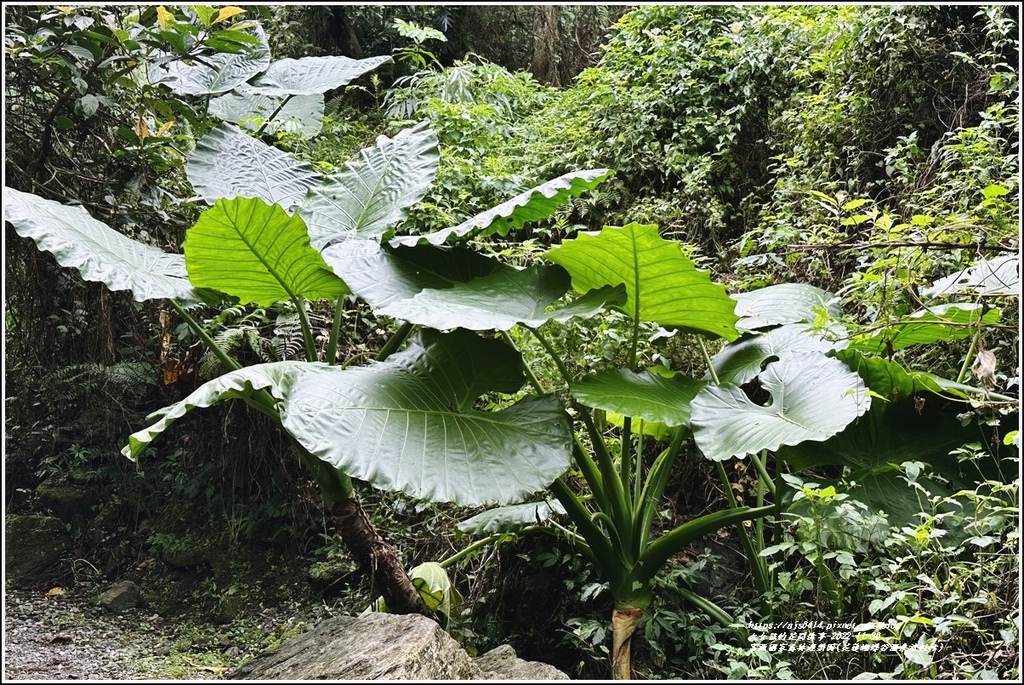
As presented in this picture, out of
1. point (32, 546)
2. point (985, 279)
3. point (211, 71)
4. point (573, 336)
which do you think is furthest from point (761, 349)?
point (32, 546)

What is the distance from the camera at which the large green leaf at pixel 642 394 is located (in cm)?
188

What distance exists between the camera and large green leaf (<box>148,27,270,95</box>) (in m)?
3.10

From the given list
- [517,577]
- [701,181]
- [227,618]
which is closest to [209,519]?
[227,618]

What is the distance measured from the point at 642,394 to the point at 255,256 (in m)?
1.11

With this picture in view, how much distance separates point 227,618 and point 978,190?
11.1 feet

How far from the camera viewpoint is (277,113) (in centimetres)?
416

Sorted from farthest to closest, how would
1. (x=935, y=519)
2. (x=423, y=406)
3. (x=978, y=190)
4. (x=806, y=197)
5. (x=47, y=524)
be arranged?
(x=47, y=524)
(x=806, y=197)
(x=978, y=190)
(x=423, y=406)
(x=935, y=519)

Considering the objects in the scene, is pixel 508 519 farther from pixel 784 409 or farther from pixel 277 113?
pixel 277 113

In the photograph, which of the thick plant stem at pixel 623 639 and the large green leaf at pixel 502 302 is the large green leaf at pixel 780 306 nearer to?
the large green leaf at pixel 502 302

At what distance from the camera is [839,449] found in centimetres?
218

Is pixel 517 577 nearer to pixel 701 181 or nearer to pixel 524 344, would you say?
pixel 524 344

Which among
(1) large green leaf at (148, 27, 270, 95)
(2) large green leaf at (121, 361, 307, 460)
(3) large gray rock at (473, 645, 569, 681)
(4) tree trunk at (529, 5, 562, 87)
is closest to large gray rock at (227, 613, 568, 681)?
(3) large gray rock at (473, 645, 569, 681)

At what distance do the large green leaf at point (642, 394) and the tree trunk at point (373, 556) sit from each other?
74cm

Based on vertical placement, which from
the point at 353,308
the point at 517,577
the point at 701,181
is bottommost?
the point at 517,577
